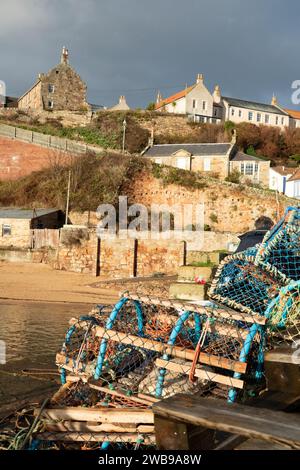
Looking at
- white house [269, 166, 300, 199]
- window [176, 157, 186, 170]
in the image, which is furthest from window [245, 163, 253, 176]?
window [176, 157, 186, 170]

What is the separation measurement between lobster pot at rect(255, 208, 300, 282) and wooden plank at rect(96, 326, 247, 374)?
2.16 m

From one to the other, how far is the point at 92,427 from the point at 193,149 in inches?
1171

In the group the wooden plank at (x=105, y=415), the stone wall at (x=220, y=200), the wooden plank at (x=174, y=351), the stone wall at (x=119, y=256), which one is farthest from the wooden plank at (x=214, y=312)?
the stone wall at (x=220, y=200)

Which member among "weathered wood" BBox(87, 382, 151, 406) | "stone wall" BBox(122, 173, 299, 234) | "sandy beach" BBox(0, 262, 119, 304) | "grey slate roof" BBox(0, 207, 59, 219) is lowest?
"sandy beach" BBox(0, 262, 119, 304)

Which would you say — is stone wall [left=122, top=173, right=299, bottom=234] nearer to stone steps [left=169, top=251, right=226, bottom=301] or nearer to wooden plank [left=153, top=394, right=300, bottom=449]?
stone steps [left=169, top=251, right=226, bottom=301]

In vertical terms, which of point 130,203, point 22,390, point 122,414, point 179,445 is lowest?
point 22,390

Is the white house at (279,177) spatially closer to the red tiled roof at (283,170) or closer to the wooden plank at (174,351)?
the red tiled roof at (283,170)

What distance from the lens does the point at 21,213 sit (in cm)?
2470

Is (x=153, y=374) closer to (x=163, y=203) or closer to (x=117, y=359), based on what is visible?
(x=117, y=359)

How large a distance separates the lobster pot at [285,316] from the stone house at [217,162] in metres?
26.8

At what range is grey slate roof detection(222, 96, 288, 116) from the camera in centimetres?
4916
